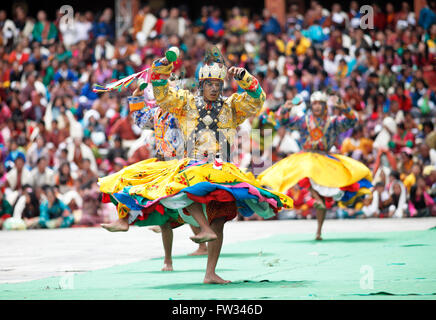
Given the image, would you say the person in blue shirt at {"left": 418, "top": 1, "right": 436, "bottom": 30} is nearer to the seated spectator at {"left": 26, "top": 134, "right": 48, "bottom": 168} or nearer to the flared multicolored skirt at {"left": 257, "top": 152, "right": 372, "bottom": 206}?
the flared multicolored skirt at {"left": 257, "top": 152, "right": 372, "bottom": 206}

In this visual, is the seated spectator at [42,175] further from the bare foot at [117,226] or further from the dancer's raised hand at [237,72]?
the dancer's raised hand at [237,72]

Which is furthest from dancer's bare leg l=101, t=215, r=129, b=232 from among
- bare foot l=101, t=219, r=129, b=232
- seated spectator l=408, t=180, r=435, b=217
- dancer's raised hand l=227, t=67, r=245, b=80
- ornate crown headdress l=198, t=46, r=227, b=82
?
seated spectator l=408, t=180, r=435, b=217

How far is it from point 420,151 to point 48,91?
29.5 feet

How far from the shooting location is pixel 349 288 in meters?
6.47

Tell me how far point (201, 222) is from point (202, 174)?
0.40 m

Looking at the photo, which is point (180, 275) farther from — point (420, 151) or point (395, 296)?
point (420, 151)

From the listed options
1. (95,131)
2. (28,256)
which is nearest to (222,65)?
(28,256)

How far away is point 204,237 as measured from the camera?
6773 millimetres

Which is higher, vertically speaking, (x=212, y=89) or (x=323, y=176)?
(x=212, y=89)

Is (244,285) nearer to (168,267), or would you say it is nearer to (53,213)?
(168,267)

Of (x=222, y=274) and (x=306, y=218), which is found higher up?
(x=222, y=274)

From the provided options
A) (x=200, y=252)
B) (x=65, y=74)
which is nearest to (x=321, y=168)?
(x=200, y=252)

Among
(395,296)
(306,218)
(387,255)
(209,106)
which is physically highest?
(209,106)
